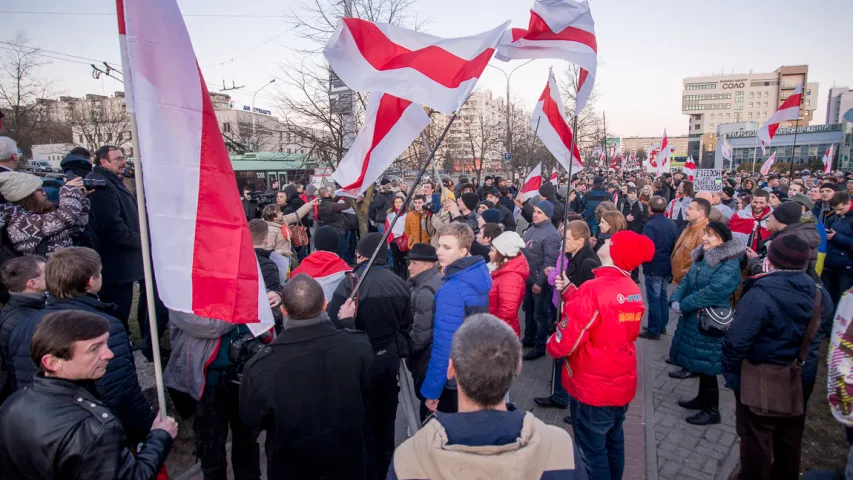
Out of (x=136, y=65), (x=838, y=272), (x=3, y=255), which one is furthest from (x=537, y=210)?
(x=3, y=255)

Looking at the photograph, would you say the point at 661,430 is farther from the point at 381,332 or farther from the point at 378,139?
the point at 378,139

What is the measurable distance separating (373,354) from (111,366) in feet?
5.32

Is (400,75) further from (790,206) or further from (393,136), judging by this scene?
(790,206)

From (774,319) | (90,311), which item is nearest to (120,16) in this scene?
(90,311)

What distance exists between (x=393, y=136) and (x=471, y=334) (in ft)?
7.13

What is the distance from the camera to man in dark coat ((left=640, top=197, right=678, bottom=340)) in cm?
696

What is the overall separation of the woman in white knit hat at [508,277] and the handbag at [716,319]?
5.65ft

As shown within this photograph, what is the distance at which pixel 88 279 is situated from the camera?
2949 mm

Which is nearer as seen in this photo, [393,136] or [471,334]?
[471,334]

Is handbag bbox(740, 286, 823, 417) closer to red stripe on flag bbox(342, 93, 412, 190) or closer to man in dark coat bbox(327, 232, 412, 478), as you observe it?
man in dark coat bbox(327, 232, 412, 478)

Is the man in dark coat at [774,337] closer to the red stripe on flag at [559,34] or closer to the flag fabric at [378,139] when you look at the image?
the red stripe on flag at [559,34]

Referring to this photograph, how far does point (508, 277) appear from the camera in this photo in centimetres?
476

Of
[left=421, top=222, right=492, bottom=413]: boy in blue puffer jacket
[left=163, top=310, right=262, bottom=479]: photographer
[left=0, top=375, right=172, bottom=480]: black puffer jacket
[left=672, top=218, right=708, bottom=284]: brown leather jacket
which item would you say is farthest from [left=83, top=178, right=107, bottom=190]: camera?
[left=672, top=218, right=708, bottom=284]: brown leather jacket

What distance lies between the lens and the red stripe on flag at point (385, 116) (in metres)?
3.62
